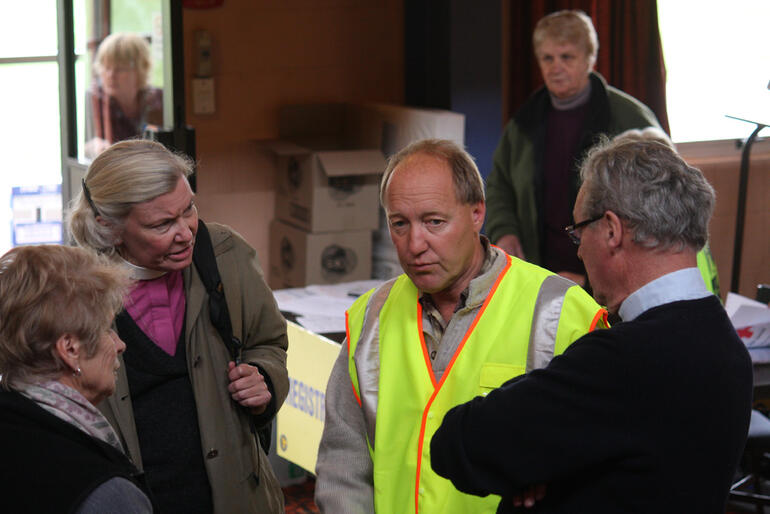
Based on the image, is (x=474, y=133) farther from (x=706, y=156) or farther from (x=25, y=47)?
(x=25, y=47)

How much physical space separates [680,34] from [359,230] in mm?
2139

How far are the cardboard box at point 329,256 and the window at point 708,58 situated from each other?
6.11 feet

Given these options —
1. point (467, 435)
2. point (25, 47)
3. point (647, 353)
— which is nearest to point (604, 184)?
point (647, 353)

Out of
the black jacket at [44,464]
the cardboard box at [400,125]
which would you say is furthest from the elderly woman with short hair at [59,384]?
the cardboard box at [400,125]

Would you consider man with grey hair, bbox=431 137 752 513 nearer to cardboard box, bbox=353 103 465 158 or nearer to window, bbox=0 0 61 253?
cardboard box, bbox=353 103 465 158

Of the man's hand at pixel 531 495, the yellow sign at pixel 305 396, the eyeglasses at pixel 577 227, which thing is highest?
the eyeglasses at pixel 577 227

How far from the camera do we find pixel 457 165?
5.82 feet

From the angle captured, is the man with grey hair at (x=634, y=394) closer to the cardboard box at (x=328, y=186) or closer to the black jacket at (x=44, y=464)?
the black jacket at (x=44, y=464)

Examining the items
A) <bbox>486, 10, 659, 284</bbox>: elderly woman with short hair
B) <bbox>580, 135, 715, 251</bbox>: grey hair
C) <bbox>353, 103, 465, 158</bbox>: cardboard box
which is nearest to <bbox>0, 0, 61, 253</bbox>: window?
<bbox>353, 103, 465, 158</bbox>: cardboard box

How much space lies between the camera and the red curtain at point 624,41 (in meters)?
4.89

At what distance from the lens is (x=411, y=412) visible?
67.5 inches

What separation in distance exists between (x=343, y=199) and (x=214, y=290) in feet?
9.23

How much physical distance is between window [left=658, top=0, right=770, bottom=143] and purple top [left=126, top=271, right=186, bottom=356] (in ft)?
12.9

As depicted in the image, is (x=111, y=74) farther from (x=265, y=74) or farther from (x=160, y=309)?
(x=160, y=309)
